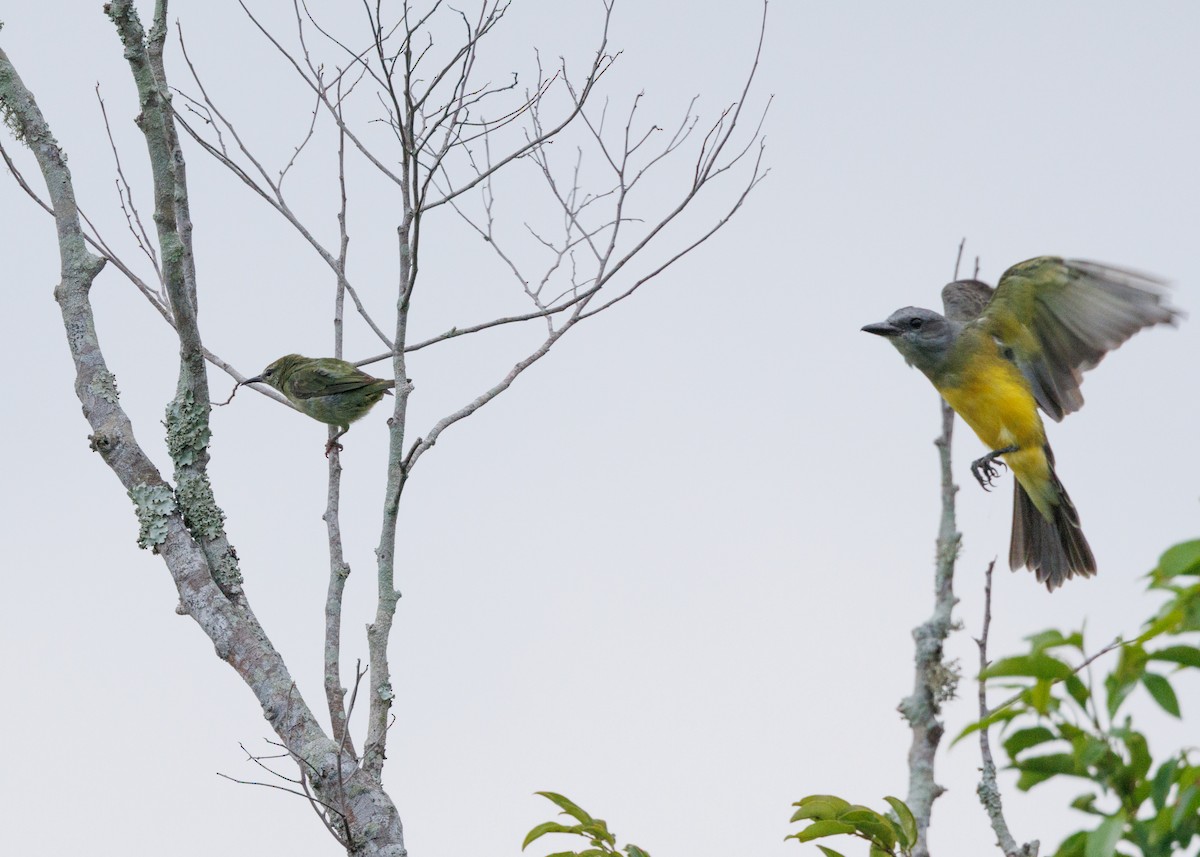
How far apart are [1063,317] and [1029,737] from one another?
4473mm

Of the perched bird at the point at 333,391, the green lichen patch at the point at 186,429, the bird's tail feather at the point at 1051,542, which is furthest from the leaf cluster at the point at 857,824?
the perched bird at the point at 333,391

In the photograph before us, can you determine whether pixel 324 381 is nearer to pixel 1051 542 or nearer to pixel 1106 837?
pixel 1051 542

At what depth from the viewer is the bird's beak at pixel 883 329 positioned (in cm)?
585

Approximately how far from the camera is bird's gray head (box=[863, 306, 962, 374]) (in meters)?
5.79

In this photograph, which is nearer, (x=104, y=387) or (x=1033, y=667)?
(x=1033, y=667)

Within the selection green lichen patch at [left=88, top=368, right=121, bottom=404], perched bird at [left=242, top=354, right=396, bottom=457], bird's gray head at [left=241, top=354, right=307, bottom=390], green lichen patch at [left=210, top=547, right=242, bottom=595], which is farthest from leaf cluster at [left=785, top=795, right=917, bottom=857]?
bird's gray head at [left=241, top=354, right=307, bottom=390]

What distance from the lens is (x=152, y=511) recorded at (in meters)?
3.92

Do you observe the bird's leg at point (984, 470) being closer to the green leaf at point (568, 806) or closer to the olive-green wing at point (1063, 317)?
the olive-green wing at point (1063, 317)

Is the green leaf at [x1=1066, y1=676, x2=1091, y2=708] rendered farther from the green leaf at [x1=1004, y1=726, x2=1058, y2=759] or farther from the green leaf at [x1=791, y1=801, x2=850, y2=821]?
the green leaf at [x1=791, y1=801, x2=850, y2=821]

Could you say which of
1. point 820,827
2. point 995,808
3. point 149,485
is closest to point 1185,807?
point 820,827

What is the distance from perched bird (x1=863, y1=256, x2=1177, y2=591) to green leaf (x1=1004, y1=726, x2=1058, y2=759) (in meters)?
4.06

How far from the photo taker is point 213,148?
4.82 metres

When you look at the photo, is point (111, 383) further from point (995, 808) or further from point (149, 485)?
point (995, 808)

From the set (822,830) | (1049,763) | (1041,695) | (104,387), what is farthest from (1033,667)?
(104,387)
